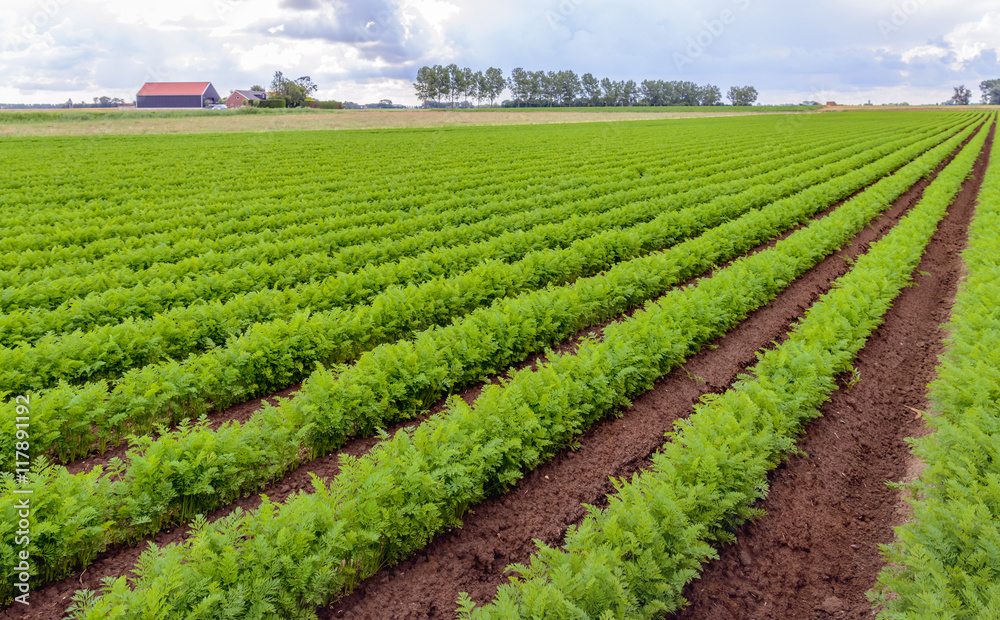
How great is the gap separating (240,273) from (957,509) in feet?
36.4

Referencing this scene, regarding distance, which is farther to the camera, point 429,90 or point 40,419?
point 429,90

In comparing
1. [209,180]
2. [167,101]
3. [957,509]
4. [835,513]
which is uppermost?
[167,101]

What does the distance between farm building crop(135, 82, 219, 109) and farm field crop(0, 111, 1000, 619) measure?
135 m

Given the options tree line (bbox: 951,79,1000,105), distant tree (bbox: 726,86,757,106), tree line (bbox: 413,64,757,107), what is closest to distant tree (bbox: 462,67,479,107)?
tree line (bbox: 413,64,757,107)

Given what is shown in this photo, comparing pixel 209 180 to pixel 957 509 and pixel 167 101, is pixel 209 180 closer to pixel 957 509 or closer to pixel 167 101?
pixel 957 509

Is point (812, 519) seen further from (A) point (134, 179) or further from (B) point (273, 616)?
(A) point (134, 179)

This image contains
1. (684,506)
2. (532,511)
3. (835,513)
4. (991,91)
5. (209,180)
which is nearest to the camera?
(684,506)

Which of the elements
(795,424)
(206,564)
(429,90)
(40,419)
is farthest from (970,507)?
(429,90)

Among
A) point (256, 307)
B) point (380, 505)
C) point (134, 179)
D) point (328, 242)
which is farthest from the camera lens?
point (134, 179)

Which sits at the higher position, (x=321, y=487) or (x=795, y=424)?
(x=321, y=487)

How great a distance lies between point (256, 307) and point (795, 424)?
27.1ft

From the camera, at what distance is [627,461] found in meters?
5.99

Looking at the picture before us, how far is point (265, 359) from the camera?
720cm

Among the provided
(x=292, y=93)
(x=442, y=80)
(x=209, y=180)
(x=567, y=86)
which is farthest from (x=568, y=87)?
(x=209, y=180)
